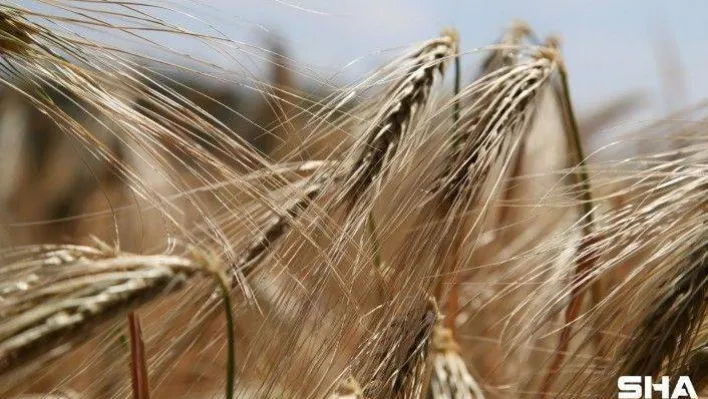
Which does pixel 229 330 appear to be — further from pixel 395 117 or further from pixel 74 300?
pixel 395 117

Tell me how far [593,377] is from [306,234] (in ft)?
1.24

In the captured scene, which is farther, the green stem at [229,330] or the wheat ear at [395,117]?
the wheat ear at [395,117]

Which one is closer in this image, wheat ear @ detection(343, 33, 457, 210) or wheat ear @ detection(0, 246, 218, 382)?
wheat ear @ detection(0, 246, 218, 382)

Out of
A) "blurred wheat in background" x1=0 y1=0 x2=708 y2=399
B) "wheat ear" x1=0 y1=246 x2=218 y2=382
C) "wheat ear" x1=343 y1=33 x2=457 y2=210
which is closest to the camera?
"wheat ear" x1=0 y1=246 x2=218 y2=382

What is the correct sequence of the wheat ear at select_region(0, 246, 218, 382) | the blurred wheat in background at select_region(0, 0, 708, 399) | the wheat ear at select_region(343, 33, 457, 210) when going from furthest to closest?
1. the wheat ear at select_region(343, 33, 457, 210)
2. the blurred wheat in background at select_region(0, 0, 708, 399)
3. the wheat ear at select_region(0, 246, 218, 382)

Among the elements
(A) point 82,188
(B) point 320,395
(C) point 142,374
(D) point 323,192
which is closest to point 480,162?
(D) point 323,192

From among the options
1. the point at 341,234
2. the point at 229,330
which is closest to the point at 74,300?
the point at 229,330

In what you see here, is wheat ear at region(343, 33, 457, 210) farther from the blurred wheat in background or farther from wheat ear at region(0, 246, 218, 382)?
wheat ear at region(0, 246, 218, 382)

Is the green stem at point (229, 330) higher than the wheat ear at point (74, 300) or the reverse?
the reverse
